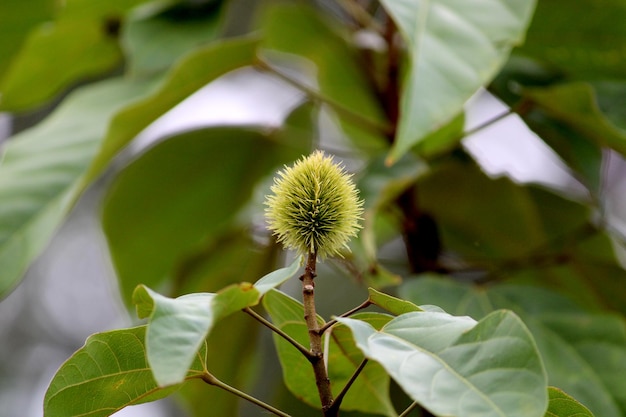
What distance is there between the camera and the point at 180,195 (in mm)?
1172

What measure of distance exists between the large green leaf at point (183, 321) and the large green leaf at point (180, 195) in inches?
28.2

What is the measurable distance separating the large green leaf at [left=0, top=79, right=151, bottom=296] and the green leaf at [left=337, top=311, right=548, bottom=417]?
46cm

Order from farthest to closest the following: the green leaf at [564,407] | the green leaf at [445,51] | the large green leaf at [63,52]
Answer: the large green leaf at [63,52] < the green leaf at [445,51] < the green leaf at [564,407]

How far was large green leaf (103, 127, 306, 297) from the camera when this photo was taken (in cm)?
113

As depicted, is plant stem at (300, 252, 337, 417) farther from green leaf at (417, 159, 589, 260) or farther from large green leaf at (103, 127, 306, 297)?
large green leaf at (103, 127, 306, 297)

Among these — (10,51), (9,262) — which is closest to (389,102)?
(9,262)

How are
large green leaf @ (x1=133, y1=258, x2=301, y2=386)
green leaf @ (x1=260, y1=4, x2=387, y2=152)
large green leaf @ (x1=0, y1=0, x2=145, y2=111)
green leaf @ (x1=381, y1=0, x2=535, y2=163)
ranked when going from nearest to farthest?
large green leaf @ (x1=133, y1=258, x2=301, y2=386) → green leaf @ (x1=381, y1=0, x2=535, y2=163) → large green leaf @ (x1=0, y1=0, x2=145, y2=111) → green leaf @ (x1=260, y1=4, x2=387, y2=152)

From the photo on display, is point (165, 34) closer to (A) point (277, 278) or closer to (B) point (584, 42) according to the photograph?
(B) point (584, 42)

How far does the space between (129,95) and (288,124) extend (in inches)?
13.0

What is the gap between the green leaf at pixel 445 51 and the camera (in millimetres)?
621

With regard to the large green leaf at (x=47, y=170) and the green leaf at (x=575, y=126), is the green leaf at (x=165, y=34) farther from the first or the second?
the green leaf at (x=575, y=126)

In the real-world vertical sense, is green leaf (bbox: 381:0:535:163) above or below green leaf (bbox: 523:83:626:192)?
above

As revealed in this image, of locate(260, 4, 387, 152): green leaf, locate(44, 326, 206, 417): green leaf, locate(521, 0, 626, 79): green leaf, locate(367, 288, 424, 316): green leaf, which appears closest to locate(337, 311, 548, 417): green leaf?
locate(367, 288, 424, 316): green leaf

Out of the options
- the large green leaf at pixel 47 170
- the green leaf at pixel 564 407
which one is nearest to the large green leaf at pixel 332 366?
the green leaf at pixel 564 407
